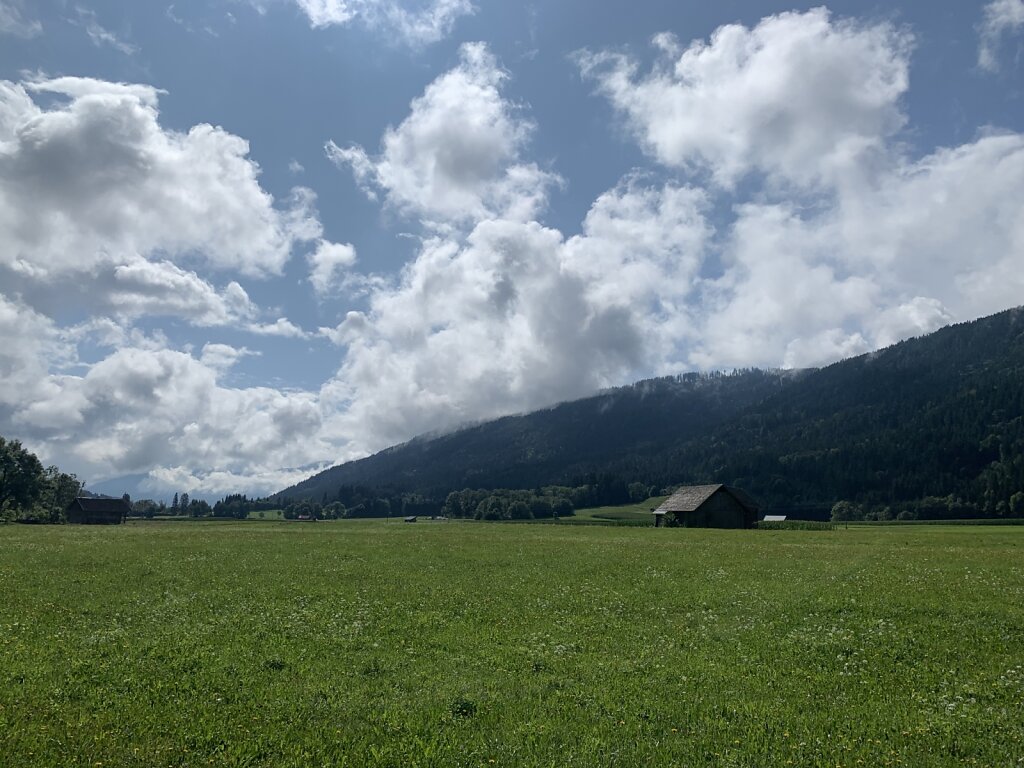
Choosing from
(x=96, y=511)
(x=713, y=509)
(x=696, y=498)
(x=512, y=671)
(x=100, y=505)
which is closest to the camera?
(x=512, y=671)

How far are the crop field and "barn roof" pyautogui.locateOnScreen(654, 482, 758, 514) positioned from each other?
79499 mm

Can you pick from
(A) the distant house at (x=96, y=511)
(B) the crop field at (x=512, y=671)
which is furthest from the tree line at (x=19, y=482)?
(B) the crop field at (x=512, y=671)

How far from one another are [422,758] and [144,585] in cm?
2364

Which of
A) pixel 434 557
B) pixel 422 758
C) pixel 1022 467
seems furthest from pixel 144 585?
pixel 1022 467

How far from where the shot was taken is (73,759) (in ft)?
33.5

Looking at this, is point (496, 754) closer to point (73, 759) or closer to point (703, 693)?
point (703, 693)

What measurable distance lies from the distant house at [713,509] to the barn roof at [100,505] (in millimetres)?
147756

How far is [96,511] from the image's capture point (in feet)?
552

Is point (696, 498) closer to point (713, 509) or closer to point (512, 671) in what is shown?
point (713, 509)

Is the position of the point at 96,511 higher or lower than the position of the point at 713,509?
higher

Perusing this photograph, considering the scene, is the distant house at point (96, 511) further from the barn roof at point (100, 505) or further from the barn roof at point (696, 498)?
the barn roof at point (696, 498)

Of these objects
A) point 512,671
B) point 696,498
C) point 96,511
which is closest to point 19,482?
point 96,511

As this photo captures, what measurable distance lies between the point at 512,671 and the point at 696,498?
333 ft

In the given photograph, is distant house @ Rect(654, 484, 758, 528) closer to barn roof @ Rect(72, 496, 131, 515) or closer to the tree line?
the tree line
